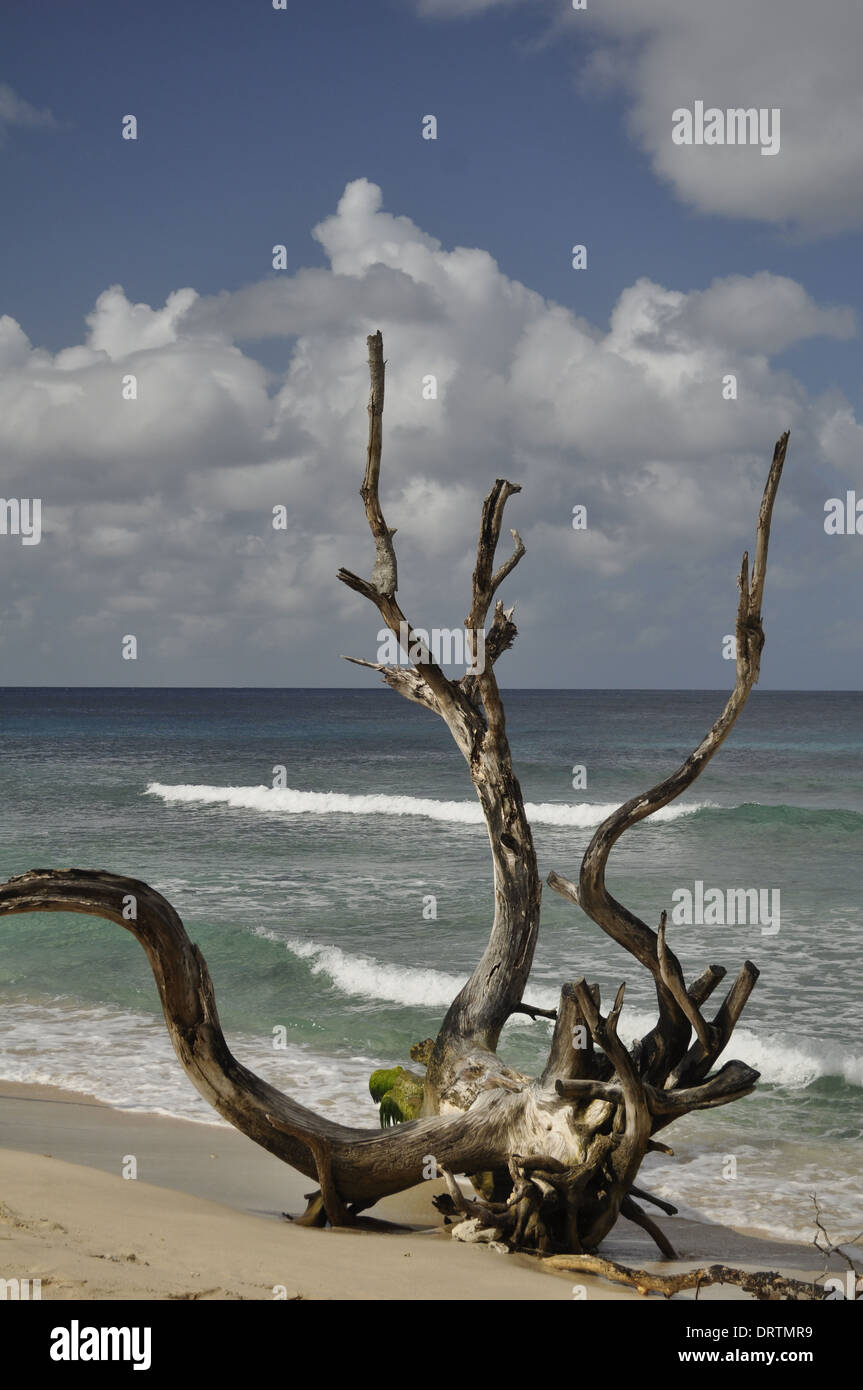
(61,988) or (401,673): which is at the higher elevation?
(401,673)

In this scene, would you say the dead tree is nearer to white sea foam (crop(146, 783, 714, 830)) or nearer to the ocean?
the ocean

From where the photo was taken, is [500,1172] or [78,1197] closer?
[78,1197]

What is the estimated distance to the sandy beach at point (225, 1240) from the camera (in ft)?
14.5

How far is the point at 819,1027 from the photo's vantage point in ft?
Answer: 33.4

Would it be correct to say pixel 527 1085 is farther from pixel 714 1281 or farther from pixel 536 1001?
pixel 536 1001

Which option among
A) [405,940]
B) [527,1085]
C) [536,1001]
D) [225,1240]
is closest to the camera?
[225,1240]

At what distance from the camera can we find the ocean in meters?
8.34

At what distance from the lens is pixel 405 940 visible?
13711mm

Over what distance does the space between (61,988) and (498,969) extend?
23.4ft

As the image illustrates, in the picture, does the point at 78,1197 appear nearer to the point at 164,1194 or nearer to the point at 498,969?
the point at 164,1194

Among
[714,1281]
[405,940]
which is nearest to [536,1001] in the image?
[405,940]

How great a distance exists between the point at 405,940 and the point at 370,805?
18.4 m

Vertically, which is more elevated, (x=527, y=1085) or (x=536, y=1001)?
(x=527, y=1085)
